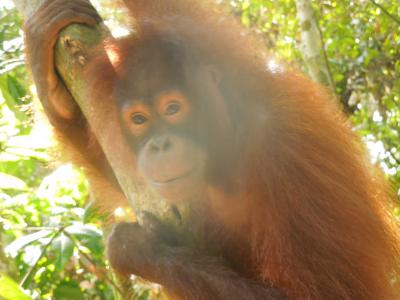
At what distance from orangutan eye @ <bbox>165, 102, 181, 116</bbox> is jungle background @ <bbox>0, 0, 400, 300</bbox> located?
689 millimetres

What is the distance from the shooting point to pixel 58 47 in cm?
236

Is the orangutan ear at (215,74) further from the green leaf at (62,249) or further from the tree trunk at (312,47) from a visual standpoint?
the tree trunk at (312,47)

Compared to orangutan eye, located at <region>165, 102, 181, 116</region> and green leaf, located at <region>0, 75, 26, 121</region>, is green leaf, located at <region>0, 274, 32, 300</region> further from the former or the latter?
green leaf, located at <region>0, 75, 26, 121</region>

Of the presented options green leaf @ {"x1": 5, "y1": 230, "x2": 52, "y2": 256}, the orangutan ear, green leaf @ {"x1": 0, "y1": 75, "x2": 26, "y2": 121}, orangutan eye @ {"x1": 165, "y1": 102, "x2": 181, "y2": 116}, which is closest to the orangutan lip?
orangutan eye @ {"x1": 165, "y1": 102, "x2": 181, "y2": 116}

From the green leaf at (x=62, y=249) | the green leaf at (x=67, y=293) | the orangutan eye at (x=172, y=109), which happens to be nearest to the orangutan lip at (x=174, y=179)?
the orangutan eye at (x=172, y=109)

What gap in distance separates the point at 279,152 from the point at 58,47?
3.77 feet

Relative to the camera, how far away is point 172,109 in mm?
2549

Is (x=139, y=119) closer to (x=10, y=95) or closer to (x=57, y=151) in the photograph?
(x=10, y=95)

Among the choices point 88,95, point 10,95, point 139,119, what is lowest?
point 10,95

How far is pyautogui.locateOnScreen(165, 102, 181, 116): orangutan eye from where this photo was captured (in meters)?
2.54

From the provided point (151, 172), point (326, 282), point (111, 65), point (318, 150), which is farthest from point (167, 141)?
point (326, 282)

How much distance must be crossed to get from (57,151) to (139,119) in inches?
50.8

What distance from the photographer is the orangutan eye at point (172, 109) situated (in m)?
2.54

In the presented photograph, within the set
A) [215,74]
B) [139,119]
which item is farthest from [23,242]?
[215,74]
